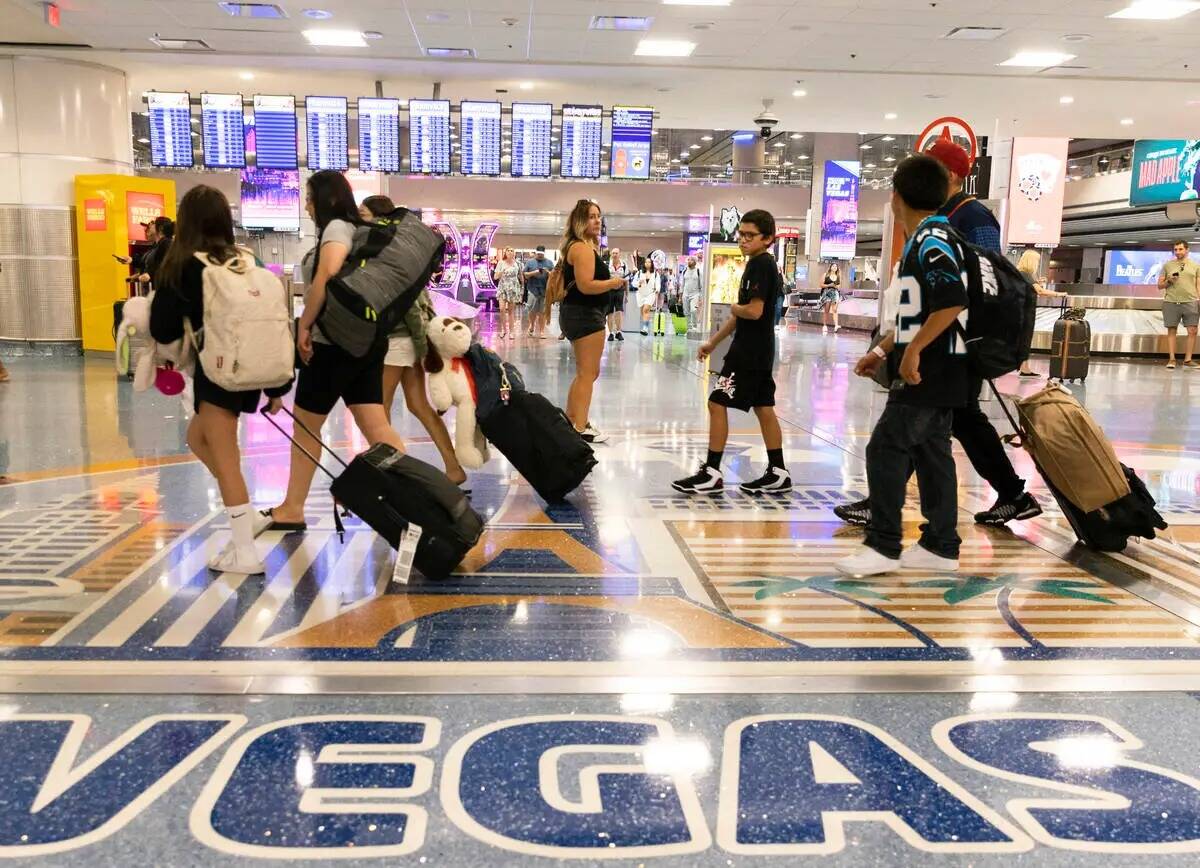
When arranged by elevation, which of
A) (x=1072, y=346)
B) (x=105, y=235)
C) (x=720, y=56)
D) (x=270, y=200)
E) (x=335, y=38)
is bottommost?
(x=1072, y=346)

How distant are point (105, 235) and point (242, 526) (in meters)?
11.3

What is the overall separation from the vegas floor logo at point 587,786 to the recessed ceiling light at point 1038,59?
41.8ft

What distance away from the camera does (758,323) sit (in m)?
4.82

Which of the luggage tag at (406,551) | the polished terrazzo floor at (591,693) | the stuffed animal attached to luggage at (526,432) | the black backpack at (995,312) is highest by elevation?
the black backpack at (995,312)

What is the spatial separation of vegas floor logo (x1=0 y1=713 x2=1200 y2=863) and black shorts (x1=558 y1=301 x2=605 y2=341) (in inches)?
139

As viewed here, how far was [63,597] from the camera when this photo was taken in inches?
121

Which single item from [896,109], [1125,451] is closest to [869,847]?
[1125,451]

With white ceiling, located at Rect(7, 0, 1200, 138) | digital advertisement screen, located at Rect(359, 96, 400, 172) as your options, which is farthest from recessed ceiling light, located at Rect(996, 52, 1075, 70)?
digital advertisement screen, located at Rect(359, 96, 400, 172)

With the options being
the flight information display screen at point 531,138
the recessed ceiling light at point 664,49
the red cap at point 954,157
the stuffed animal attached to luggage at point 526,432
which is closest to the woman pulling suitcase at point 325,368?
the stuffed animal attached to luggage at point 526,432

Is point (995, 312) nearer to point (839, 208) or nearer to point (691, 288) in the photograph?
point (691, 288)

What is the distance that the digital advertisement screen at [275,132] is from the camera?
1424cm

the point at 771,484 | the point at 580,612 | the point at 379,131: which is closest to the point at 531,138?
the point at 379,131

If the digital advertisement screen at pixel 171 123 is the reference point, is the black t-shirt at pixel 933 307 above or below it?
below

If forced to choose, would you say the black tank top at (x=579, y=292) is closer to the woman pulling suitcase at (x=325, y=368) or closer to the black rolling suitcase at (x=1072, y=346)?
the woman pulling suitcase at (x=325, y=368)
